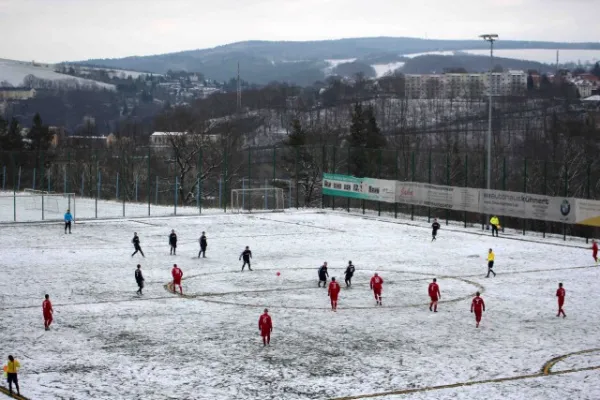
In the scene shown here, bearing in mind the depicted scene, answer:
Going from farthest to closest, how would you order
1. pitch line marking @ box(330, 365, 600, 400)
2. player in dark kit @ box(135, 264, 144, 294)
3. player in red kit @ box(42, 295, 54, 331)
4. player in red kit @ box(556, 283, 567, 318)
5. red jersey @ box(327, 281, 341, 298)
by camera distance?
player in dark kit @ box(135, 264, 144, 294)
red jersey @ box(327, 281, 341, 298)
player in red kit @ box(556, 283, 567, 318)
player in red kit @ box(42, 295, 54, 331)
pitch line marking @ box(330, 365, 600, 400)

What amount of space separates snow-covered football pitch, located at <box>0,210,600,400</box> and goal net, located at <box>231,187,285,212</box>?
17087mm

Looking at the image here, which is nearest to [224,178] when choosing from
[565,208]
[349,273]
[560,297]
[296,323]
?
[565,208]

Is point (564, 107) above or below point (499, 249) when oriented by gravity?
above

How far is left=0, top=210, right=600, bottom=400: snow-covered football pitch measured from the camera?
85.0 feet

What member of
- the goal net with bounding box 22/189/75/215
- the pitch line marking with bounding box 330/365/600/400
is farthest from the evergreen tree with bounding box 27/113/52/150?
the pitch line marking with bounding box 330/365/600/400

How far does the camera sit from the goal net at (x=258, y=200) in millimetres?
71938

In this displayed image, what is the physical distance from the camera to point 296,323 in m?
33.0

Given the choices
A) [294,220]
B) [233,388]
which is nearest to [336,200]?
[294,220]

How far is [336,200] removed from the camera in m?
81.3

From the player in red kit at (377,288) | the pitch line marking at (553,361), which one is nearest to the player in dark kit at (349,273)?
the player in red kit at (377,288)

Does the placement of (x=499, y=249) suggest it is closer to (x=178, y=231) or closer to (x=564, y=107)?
(x=178, y=231)

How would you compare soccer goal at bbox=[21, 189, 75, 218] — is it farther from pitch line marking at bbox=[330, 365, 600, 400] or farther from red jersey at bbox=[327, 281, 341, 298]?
pitch line marking at bbox=[330, 365, 600, 400]

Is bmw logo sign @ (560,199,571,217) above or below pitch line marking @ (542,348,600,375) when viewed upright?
above

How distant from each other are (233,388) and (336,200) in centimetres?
5640
